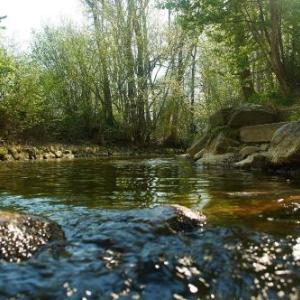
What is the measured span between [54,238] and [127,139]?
24.5 metres

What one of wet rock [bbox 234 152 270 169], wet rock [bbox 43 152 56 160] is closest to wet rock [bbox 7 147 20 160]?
wet rock [bbox 43 152 56 160]

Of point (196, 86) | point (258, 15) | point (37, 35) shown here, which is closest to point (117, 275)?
point (258, 15)

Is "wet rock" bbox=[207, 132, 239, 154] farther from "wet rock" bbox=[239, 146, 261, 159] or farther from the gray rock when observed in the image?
the gray rock

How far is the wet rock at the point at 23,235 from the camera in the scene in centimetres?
351

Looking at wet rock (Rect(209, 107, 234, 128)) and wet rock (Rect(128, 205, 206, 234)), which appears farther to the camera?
wet rock (Rect(209, 107, 234, 128))

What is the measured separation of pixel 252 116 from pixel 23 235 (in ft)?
38.8

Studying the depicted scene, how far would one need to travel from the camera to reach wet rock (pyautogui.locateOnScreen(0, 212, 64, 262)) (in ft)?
11.5

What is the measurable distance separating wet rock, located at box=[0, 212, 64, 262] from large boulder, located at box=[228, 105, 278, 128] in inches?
443

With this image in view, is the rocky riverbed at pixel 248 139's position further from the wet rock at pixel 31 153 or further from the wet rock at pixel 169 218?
the wet rock at pixel 31 153

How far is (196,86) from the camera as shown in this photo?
33.8m

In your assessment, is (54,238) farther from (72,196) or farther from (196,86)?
(196,86)

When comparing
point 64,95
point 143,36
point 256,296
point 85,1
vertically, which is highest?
point 85,1

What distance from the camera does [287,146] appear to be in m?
9.30

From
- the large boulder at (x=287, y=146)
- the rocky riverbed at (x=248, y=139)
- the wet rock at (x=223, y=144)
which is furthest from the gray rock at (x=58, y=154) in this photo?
the large boulder at (x=287, y=146)
